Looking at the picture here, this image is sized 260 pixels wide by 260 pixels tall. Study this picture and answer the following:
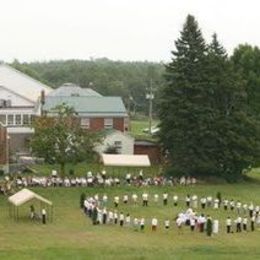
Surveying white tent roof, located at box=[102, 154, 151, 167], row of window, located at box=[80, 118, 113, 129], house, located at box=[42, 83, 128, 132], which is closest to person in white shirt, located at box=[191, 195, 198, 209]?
white tent roof, located at box=[102, 154, 151, 167]

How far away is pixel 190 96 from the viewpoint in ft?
198

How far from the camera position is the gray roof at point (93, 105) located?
2911 inches

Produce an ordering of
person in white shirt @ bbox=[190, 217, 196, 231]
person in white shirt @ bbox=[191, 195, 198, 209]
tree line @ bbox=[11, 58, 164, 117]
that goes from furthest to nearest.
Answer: tree line @ bbox=[11, 58, 164, 117]
person in white shirt @ bbox=[191, 195, 198, 209]
person in white shirt @ bbox=[190, 217, 196, 231]

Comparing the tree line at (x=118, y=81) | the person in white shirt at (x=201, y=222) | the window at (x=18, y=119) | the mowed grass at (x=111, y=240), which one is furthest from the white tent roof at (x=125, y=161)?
the tree line at (x=118, y=81)

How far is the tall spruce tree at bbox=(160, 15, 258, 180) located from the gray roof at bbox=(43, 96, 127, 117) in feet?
46.6

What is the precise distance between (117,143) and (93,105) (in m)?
7.90

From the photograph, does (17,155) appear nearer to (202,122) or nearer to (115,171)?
(115,171)

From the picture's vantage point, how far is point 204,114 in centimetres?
5944

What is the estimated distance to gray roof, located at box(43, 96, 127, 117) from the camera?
7394 cm

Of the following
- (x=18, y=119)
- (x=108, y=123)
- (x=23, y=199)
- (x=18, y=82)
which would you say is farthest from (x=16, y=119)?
(x=23, y=199)

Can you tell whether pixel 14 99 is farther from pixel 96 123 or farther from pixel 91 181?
pixel 91 181

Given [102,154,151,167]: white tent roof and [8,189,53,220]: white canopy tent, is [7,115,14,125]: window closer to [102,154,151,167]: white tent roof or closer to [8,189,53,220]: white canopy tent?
[102,154,151,167]: white tent roof

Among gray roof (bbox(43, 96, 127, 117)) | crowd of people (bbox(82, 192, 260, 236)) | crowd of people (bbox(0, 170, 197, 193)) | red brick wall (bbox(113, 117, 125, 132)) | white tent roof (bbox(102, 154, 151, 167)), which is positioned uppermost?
gray roof (bbox(43, 96, 127, 117))

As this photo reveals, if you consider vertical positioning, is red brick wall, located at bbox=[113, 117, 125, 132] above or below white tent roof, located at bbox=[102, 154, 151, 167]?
above
